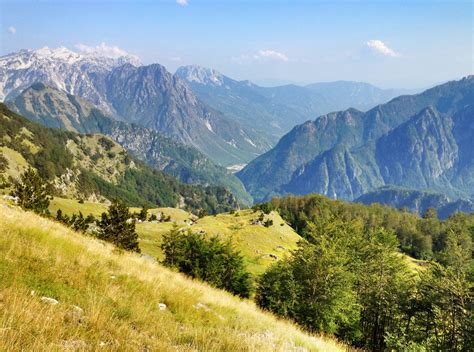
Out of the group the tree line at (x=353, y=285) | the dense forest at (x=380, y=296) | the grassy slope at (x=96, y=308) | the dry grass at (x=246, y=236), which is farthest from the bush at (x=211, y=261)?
the grassy slope at (x=96, y=308)

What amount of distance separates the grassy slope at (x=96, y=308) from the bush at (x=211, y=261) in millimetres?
33730

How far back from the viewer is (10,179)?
6786 inches

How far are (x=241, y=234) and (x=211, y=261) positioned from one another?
55.3 m

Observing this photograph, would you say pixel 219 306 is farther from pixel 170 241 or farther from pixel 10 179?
pixel 10 179

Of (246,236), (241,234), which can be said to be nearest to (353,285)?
(246,236)

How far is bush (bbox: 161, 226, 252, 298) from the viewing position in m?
49.9

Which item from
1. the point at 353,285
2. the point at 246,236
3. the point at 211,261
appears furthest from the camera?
the point at 246,236

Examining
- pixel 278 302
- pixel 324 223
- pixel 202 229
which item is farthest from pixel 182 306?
pixel 202 229

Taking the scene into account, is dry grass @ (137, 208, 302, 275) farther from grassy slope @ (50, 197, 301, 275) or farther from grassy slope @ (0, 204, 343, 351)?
grassy slope @ (0, 204, 343, 351)

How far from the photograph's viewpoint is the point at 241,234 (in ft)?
346

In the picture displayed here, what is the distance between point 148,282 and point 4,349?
29.4 ft

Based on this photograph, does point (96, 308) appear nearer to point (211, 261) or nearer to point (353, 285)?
point (211, 261)

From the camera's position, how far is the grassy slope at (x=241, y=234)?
283 feet

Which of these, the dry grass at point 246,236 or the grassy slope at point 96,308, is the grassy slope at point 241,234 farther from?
the grassy slope at point 96,308
